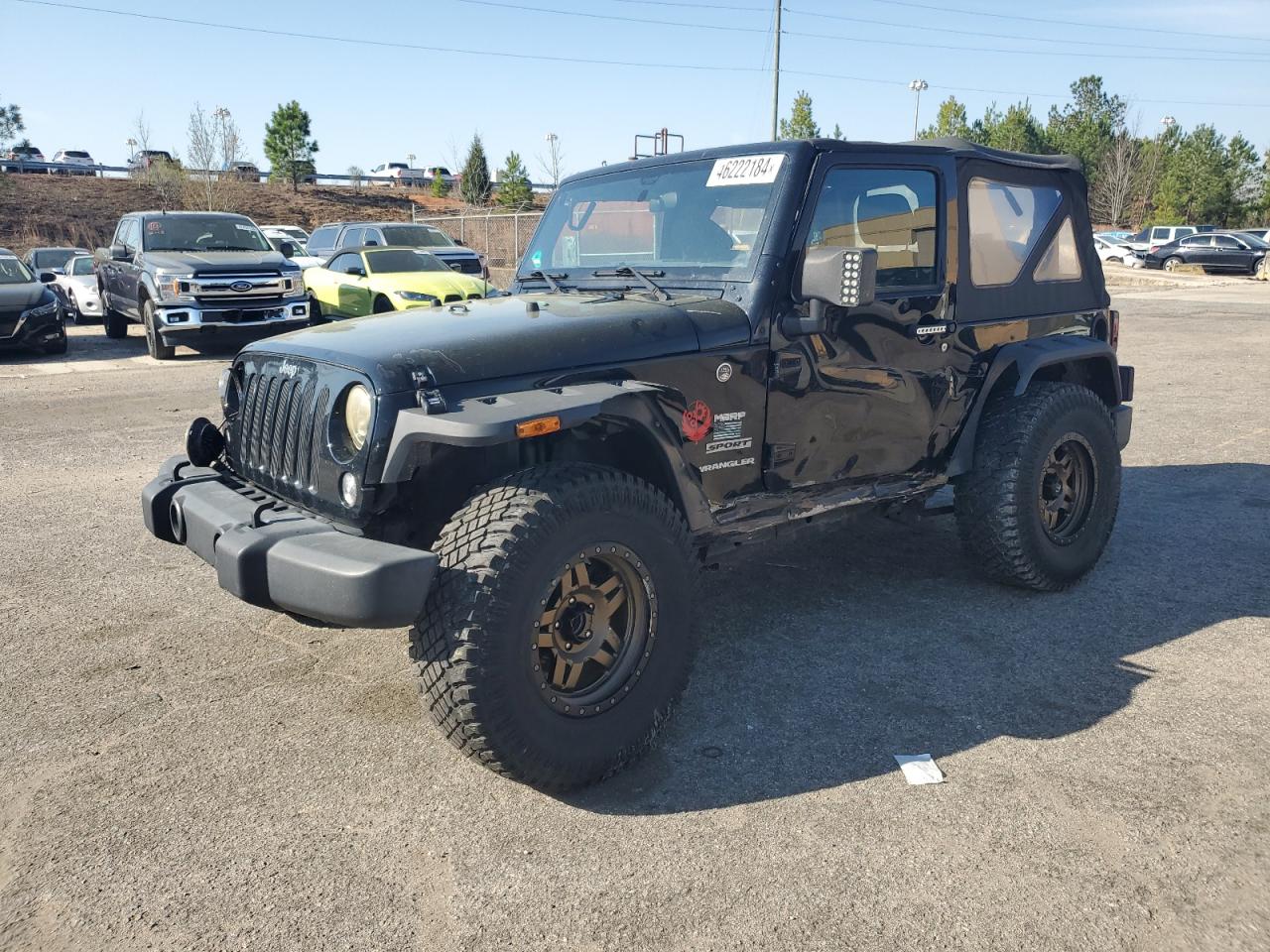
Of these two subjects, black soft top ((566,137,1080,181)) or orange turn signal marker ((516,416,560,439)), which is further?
black soft top ((566,137,1080,181))

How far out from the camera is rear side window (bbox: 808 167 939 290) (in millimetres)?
3939

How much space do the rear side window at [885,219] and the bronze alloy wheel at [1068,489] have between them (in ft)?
3.75

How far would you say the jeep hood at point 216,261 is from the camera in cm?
1269

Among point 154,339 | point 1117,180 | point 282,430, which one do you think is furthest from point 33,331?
point 1117,180

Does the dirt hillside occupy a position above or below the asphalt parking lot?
above

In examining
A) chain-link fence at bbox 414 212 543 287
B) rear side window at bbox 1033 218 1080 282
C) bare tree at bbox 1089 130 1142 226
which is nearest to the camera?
rear side window at bbox 1033 218 1080 282

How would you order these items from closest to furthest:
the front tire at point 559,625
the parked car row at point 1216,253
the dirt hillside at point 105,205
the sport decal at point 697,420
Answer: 1. the front tire at point 559,625
2. the sport decal at point 697,420
3. the parked car row at point 1216,253
4. the dirt hillside at point 105,205

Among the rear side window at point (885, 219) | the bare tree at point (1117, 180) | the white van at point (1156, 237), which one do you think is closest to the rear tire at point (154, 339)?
the rear side window at point (885, 219)

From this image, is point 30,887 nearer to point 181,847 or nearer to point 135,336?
point 181,847

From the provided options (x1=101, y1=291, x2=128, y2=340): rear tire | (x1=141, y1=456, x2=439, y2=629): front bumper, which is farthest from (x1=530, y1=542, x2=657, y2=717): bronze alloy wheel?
(x1=101, y1=291, x2=128, y2=340): rear tire

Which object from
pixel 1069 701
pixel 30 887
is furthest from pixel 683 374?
pixel 30 887

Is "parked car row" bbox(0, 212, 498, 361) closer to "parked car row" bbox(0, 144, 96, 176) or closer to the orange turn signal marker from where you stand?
the orange turn signal marker

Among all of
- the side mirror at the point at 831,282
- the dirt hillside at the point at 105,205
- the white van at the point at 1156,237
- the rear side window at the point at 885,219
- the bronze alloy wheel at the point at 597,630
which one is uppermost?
the dirt hillside at the point at 105,205

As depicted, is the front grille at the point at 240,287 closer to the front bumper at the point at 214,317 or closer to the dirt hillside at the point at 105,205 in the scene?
the front bumper at the point at 214,317
